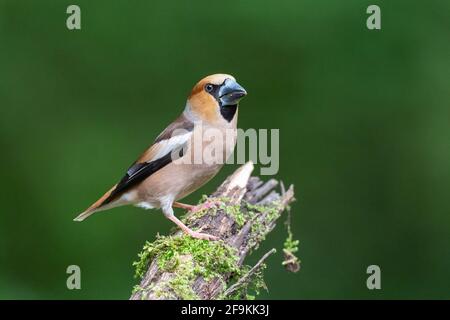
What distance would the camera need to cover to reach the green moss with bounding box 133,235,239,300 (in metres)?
3.41

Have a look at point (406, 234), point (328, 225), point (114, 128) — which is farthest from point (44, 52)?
point (406, 234)

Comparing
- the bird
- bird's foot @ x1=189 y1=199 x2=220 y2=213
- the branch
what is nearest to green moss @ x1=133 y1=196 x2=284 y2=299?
the branch

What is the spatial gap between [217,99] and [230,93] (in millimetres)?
117

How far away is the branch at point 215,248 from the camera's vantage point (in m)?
3.45

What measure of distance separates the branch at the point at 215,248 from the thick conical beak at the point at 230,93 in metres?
0.65

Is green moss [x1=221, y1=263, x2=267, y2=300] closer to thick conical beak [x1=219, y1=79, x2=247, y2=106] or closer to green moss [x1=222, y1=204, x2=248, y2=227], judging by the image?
green moss [x1=222, y1=204, x2=248, y2=227]

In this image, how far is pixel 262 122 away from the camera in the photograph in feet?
22.5

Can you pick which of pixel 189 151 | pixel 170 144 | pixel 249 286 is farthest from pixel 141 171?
pixel 249 286

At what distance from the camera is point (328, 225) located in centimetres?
678

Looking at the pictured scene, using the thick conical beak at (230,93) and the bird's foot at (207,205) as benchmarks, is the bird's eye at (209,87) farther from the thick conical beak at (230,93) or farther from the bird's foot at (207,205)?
the bird's foot at (207,205)

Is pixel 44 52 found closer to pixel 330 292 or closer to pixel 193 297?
pixel 330 292

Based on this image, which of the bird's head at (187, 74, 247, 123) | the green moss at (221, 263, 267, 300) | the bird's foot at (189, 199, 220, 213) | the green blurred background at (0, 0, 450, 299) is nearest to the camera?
the green moss at (221, 263, 267, 300)

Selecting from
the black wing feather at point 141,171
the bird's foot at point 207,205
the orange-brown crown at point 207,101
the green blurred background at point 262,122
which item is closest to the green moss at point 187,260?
the bird's foot at point 207,205

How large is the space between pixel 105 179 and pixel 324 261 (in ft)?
7.57
